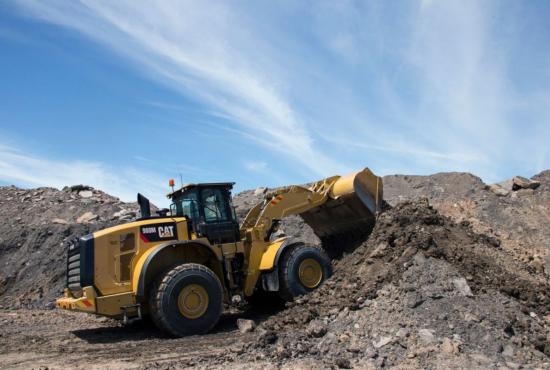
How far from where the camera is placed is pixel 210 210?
32.4ft

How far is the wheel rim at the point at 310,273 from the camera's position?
10005 millimetres

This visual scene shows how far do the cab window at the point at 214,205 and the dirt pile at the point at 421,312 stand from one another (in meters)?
2.08

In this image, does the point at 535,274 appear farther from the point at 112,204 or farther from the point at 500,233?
the point at 112,204

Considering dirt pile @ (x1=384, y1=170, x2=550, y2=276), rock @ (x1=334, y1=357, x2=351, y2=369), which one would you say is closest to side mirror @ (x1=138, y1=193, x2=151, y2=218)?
rock @ (x1=334, y1=357, x2=351, y2=369)

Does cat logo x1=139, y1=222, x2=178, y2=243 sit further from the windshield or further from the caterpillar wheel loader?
the windshield

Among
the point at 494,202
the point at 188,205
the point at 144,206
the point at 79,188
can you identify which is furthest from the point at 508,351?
the point at 79,188

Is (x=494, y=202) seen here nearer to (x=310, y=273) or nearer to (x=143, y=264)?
(x=310, y=273)

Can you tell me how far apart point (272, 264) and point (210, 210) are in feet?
4.72

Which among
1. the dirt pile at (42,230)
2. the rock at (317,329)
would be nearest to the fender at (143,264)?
the rock at (317,329)

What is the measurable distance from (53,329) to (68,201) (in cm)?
1333

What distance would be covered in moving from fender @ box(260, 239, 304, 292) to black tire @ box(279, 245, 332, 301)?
9 cm

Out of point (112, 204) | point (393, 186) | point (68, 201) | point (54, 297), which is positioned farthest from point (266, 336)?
point (68, 201)

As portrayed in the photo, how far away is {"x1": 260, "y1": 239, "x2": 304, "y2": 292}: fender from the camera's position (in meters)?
9.82

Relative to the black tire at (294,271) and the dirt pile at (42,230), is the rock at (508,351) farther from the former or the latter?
the dirt pile at (42,230)
